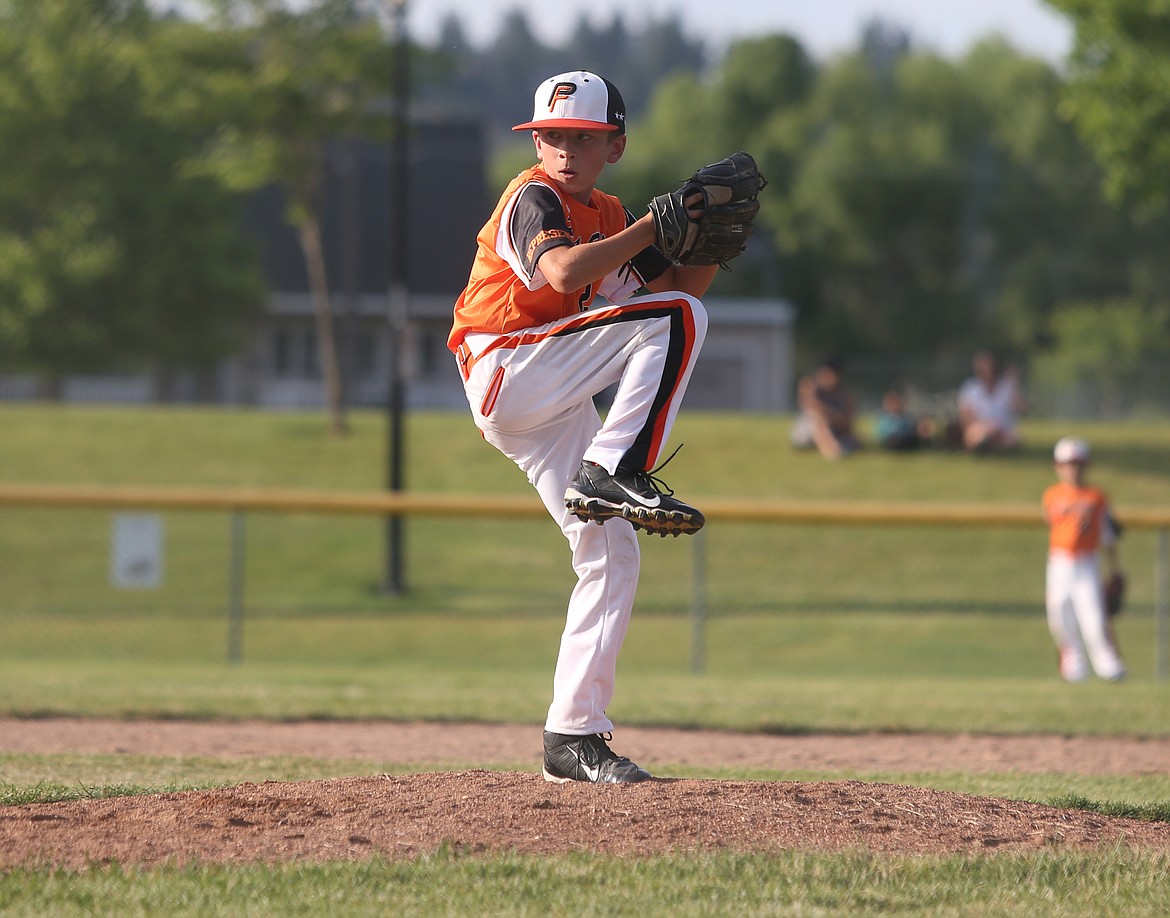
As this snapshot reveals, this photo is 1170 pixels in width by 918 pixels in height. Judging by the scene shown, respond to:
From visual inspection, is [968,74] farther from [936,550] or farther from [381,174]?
[936,550]

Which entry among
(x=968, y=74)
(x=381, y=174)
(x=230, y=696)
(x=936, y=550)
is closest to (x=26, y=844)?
(x=230, y=696)

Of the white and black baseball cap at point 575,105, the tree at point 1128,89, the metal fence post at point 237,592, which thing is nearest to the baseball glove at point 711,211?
the white and black baseball cap at point 575,105

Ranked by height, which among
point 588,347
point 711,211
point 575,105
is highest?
point 575,105

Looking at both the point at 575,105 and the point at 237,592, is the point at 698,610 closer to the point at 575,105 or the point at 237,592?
the point at 237,592

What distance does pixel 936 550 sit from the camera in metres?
17.6

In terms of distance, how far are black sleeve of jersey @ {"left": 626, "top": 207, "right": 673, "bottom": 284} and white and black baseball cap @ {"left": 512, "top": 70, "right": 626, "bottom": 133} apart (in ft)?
1.55

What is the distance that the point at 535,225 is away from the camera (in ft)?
15.0

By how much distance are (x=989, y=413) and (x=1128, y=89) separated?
15.0 feet

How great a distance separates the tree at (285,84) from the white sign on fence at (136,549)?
344 inches

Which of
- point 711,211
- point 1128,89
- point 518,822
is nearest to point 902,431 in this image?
point 1128,89

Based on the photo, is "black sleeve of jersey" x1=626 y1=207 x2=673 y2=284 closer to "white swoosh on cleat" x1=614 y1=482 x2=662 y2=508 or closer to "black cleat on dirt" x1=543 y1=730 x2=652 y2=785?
"white swoosh on cleat" x1=614 y1=482 x2=662 y2=508

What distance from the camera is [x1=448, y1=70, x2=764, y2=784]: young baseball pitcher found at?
4547 mm

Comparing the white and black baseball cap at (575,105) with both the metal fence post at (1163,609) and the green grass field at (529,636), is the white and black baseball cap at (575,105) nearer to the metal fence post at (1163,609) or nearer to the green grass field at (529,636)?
the green grass field at (529,636)

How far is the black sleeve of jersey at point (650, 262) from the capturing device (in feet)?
16.6
